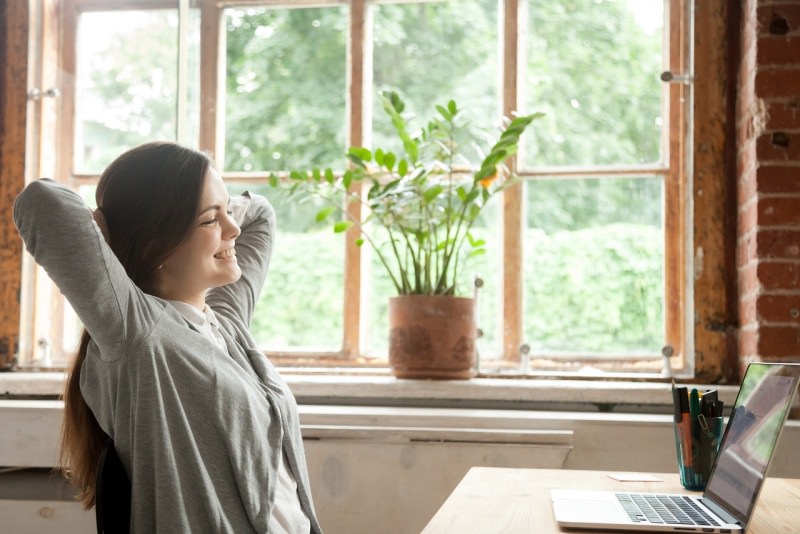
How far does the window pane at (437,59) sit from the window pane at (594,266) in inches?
14.3

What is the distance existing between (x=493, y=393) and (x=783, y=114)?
1.11 metres

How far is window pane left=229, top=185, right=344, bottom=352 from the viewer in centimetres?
307

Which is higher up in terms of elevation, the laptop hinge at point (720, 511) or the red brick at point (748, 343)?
the red brick at point (748, 343)

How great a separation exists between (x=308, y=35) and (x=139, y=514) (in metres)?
2.08

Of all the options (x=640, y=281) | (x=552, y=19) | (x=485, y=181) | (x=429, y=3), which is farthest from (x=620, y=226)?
(x=429, y=3)

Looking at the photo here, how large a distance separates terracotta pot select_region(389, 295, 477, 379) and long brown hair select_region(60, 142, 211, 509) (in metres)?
1.15

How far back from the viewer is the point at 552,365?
2.89 m

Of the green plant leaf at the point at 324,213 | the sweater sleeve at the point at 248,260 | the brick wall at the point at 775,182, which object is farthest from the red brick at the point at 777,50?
the sweater sleeve at the point at 248,260

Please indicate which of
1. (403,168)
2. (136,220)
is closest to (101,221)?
(136,220)

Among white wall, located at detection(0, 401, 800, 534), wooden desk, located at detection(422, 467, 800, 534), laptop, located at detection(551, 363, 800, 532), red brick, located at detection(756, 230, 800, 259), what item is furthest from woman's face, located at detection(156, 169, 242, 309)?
red brick, located at detection(756, 230, 800, 259)

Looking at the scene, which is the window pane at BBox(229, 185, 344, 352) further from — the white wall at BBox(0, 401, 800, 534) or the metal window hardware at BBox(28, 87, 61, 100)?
the metal window hardware at BBox(28, 87, 61, 100)

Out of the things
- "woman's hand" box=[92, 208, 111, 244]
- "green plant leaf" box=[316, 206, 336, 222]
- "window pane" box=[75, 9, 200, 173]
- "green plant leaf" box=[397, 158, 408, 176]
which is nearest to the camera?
"woman's hand" box=[92, 208, 111, 244]

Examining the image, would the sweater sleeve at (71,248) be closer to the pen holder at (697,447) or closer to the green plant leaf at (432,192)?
the pen holder at (697,447)

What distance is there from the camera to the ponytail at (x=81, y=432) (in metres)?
1.59
